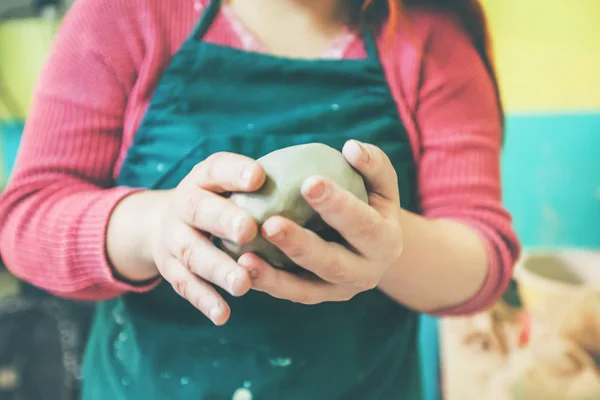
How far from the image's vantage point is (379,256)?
29 centimetres

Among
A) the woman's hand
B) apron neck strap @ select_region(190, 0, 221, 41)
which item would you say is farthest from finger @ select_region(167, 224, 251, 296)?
apron neck strap @ select_region(190, 0, 221, 41)

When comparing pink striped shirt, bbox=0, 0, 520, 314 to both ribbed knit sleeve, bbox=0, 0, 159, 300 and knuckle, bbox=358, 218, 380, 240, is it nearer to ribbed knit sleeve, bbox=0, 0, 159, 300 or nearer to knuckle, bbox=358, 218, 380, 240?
ribbed knit sleeve, bbox=0, 0, 159, 300

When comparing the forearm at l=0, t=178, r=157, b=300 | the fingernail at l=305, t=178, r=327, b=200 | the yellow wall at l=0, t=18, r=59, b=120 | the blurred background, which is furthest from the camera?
the yellow wall at l=0, t=18, r=59, b=120

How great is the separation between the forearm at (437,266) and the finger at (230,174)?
0.51ft

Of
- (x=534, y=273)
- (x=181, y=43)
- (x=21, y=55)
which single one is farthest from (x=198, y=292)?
(x=21, y=55)

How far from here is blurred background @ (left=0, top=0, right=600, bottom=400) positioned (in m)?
0.67

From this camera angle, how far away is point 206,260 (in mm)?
274

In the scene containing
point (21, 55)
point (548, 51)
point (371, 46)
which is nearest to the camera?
point (371, 46)

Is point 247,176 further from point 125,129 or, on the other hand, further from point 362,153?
point 125,129

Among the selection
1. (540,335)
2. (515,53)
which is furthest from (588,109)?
(540,335)

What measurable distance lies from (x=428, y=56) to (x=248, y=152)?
202 mm

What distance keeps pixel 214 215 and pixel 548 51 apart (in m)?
0.67

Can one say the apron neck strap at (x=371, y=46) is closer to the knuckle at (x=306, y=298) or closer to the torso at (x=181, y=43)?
the torso at (x=181, y=43)

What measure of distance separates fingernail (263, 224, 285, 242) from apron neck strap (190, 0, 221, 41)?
248 millimetres
